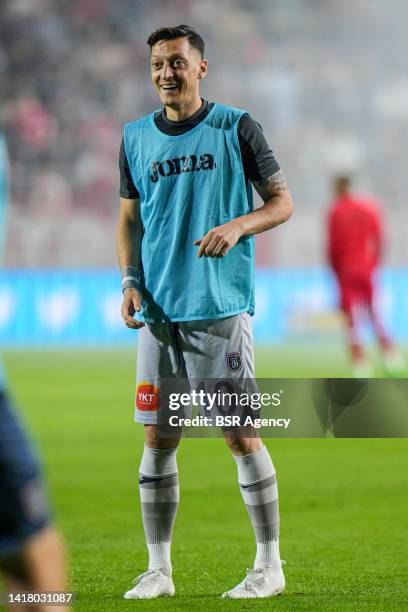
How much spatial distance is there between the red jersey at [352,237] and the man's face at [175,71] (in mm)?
9876

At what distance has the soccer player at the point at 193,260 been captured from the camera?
380cm

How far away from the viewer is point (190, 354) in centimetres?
386

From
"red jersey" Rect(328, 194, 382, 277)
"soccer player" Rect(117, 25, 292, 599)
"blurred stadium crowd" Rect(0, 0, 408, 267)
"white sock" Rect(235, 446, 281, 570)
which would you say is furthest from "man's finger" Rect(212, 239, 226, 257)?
"blurred stadium crowd" Rect(0, 0, 408, 267)

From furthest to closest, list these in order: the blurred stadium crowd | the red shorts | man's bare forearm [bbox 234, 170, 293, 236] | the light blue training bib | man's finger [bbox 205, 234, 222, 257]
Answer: the blurred stadium crowd → the red shorts → the light blue training bib → man's bare forearm [bbox 234, 170, 293, 236] → man's finger [bbox 205, 234, 222, 257]

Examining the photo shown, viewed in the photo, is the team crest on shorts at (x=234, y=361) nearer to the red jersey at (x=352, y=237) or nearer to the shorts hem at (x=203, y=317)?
the shorts hem at (x=203, y=317)

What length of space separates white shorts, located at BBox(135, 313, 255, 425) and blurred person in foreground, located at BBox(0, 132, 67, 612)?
6.14 ft

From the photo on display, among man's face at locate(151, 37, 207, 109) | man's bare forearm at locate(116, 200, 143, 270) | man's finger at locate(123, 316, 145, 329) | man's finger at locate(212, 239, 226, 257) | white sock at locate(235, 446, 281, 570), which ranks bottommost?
white sock at locate(235, 446, 281, 570)

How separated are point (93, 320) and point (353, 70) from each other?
371 inches

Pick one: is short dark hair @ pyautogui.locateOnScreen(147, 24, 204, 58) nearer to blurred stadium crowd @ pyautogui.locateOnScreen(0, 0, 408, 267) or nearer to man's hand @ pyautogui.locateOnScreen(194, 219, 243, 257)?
man's hand @ pyautogui.locateOnScreen(194, 219, 243, 257)

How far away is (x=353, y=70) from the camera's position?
984 inches

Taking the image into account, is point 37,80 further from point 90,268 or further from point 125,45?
point 90,268

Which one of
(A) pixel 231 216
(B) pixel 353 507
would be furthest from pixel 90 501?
(A) pixel 231 216

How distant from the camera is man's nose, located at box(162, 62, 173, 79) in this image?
381 cm

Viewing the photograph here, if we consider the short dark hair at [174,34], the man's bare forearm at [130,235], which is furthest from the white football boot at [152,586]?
the short dark hair at [174,34]
